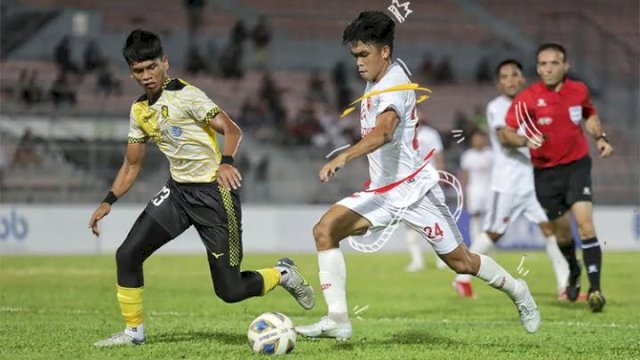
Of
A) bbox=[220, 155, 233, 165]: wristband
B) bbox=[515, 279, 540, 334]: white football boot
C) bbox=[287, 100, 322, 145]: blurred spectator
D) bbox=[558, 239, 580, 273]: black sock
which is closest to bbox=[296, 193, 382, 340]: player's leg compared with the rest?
bbox=[220, 155, 233, 165]: wristband

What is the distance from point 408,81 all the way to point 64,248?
17014 millimetres

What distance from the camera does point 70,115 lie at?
91.6ft

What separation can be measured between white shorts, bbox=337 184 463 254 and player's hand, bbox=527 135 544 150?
3.49m

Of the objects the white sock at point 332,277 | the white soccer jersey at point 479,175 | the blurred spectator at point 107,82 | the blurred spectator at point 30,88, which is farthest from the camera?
the blurred spectator at point 107,82

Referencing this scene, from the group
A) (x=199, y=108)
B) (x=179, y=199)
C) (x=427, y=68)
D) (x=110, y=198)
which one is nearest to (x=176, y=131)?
(x=199, y=108)

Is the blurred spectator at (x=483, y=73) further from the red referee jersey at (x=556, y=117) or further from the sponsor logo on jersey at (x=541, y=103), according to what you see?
the sponsor logo on jersey at (x=541, y=103)

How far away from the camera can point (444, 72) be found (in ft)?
109

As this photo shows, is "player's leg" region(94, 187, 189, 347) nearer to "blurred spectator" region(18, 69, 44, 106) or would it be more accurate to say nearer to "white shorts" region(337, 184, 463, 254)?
"white shorts" region(337, 184, 463, 254)

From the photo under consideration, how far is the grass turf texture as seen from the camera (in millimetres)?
8562

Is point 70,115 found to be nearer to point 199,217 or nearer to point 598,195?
point 598,195

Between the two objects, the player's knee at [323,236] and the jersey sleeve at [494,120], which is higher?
the jersey sleeve at [494,120]

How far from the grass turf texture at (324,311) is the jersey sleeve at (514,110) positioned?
2.04 metres

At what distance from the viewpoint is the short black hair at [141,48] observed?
845 centimetres

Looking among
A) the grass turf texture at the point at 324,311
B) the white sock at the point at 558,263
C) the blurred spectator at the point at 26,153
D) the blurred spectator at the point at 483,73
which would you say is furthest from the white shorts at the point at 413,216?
the blurred spectator at the point at 483,73
